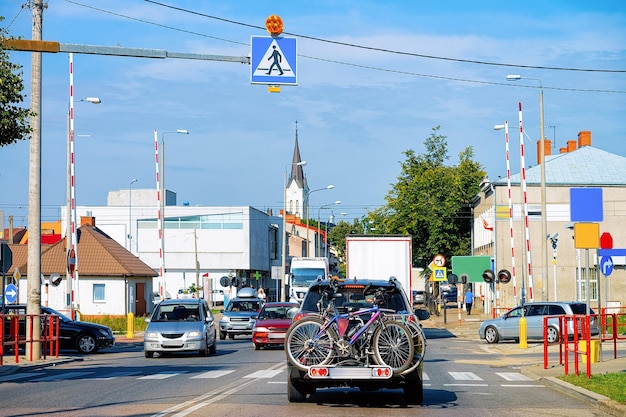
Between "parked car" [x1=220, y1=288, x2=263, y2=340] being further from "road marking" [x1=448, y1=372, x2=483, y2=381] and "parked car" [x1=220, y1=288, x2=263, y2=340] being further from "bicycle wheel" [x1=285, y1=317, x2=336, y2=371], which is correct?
"bicycle wheel" [x1=285, y1=317, x2=336, y2=371]

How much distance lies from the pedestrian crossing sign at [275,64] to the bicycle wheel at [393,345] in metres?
5.65

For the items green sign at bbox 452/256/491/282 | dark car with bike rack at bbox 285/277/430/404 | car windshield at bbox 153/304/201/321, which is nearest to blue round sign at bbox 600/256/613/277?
car windshield at bbox 153/304/201/321

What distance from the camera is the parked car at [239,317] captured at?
39625 millimetres

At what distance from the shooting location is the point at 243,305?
40.6m

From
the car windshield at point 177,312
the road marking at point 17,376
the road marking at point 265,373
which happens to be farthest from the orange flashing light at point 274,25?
the car windshield at point 177,312

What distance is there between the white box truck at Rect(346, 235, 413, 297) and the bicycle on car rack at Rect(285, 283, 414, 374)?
2142cm

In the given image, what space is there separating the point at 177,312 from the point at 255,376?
8.90 meters

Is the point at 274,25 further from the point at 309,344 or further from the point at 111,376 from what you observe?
the point at 111,376

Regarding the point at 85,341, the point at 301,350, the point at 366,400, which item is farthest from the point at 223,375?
the point at 85,341

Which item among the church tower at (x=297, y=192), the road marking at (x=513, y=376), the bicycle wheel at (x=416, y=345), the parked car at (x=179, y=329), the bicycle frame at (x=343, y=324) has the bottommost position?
the road marking at (x=513, y=376)

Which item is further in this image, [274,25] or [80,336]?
[80,336]

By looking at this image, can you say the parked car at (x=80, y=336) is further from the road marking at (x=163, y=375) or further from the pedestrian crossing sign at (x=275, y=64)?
the pedestrian crossing sign at (x=275, y=64)

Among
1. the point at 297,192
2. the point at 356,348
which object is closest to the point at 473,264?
the point at 356,348

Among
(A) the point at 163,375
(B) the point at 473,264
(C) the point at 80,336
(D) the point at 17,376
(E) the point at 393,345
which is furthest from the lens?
(B) the point at 473,264
